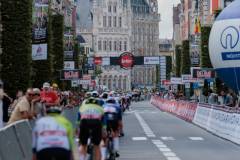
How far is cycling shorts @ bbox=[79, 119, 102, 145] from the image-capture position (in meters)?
17.2

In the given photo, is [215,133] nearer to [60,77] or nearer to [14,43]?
[14,43]

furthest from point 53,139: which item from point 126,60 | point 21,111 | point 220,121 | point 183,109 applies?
point 126,60

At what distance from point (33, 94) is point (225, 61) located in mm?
19488

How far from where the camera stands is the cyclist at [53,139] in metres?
11.8

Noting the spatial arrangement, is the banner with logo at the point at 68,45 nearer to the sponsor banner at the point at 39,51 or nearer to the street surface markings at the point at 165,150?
the sponsor banner at the point at 39,51

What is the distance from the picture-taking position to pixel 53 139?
38.7 ft

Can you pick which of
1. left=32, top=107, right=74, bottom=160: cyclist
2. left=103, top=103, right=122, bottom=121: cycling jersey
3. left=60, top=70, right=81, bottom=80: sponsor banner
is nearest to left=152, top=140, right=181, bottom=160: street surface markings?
left=103, top=103, right=122, bottom=121: cycling jersey

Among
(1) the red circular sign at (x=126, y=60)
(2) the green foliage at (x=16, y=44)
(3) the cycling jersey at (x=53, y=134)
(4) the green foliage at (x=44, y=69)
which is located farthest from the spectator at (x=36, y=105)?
(1) the red circular sign at (x=126, y=60)

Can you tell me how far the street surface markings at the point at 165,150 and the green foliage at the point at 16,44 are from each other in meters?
13.7

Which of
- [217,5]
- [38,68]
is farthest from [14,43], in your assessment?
[217,5]

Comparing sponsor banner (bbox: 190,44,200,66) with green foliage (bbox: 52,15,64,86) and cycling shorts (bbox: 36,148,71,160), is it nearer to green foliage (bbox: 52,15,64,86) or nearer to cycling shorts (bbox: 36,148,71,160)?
green foliage (bbox: 52,15,64,86)

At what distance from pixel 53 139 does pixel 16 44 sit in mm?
30609

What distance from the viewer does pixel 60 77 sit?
60750mm

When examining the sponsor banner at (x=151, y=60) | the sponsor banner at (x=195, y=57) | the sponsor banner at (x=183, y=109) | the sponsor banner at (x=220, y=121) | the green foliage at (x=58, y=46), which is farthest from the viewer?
the sponsor banner at (x=151, y=60)
